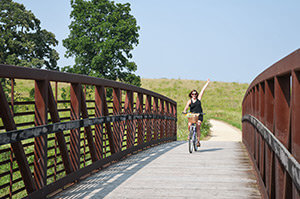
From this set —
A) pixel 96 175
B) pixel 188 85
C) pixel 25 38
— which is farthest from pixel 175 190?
pixel 188 85

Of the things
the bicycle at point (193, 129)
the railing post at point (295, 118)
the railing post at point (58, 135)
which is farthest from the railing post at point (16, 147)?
the bicycle at point (193, 129)

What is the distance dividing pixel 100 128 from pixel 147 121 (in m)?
4.68

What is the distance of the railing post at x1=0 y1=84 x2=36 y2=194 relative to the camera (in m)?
3.99

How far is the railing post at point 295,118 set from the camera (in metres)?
2.77

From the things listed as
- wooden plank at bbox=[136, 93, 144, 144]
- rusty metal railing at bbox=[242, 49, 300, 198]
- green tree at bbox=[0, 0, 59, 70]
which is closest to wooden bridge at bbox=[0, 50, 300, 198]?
rusty metal railing at bbox=[242, 49, 300, 198]

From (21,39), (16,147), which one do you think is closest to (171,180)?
(16,147)

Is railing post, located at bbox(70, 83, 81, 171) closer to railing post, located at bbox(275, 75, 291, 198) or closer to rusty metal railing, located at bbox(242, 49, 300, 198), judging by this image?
rusty metal railing, located at bbox(242, 49, 300, 198)

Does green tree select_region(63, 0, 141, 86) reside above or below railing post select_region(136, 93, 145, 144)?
above

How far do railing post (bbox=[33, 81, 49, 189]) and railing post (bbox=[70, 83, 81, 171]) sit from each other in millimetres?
988

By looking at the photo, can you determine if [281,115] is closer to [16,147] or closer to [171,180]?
[16,147]

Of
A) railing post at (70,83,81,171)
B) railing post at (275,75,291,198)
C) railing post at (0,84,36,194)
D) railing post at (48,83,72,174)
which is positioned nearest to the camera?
railing post at (275,75,291,198)

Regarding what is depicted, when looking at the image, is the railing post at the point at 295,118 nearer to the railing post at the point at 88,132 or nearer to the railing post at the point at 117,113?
the railing post at the point at 88,132

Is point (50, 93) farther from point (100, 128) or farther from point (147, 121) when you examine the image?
point (147, 121)

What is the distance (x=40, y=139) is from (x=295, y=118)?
2938 mm
